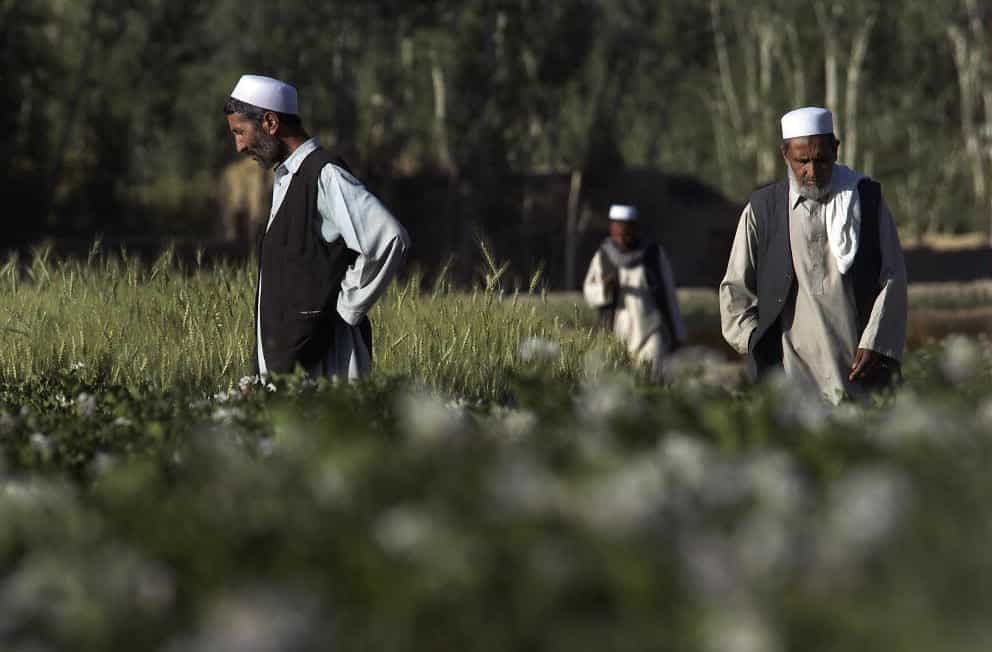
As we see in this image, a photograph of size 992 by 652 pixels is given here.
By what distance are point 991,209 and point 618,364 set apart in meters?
39.5

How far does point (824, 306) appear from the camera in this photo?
611cm

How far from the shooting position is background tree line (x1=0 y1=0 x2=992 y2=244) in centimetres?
3316

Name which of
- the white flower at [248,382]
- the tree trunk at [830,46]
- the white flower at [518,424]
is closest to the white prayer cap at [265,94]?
the white flower at [248,382]

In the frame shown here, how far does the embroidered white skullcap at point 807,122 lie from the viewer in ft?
19.7

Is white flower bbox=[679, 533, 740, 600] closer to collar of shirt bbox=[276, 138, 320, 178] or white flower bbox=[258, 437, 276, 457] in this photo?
white flower bbox=[258, 437, 276, 457]

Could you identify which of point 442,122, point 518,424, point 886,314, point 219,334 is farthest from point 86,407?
point 442,122

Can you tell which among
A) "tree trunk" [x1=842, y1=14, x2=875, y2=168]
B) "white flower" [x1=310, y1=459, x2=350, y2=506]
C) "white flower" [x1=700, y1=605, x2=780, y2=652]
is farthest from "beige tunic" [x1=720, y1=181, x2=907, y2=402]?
"tree trunk" [x1=842, y1=14, x2=875, y2=168]

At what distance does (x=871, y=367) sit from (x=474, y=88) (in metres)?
31.4

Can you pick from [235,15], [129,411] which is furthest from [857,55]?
[129,411]

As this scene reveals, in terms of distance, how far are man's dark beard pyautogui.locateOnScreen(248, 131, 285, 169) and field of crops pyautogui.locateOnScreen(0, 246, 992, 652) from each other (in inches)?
69.6

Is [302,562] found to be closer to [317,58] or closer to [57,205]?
[57,205]

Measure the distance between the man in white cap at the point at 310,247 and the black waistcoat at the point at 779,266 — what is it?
1311mm

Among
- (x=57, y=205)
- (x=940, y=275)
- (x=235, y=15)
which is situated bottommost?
(x=940, y=275)

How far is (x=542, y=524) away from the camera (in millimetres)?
2609
